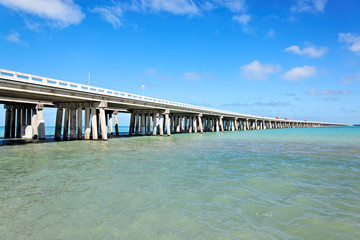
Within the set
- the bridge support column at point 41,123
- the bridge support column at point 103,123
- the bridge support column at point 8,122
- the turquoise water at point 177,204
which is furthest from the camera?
the bridge support column at point 8,122

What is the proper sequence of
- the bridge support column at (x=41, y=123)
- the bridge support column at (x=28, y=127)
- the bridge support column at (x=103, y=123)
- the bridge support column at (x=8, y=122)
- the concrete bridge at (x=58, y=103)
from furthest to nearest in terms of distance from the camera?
1. the bridge support column at (x=8, y=122)
2. the bridge support column at (x=28, y=127)
3. the bridge support column at (x=41, y=123)
4. the bridge support column at (x=103, y=123)
5. the concrete bridge at (x=58, y=103)

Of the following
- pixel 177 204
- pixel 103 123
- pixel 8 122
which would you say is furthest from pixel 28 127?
pixel 177 204

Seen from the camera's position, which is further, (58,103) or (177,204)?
(58,103)

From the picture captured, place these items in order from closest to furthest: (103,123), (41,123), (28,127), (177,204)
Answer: (177,204) → (103,123) → (41,123) → (28,127)

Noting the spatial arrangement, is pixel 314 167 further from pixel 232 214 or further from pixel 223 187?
pixel 232 214

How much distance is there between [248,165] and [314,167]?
342 centimetres

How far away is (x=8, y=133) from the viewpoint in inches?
1372

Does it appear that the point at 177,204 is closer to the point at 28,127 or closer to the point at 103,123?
the point at 103,123

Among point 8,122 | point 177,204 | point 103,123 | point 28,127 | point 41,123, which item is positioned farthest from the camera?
point 8,122

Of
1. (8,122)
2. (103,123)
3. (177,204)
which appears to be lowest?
(177,204)

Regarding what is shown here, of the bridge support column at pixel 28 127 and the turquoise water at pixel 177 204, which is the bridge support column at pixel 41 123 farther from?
the turquoise water at pixel 177 204

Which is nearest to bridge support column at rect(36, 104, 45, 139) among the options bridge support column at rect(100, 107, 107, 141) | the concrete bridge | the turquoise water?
the concrete bridge

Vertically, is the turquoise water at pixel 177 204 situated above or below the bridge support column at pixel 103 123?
below

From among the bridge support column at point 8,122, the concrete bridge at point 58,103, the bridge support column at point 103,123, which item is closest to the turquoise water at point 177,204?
the concrete bridge at point 58,103
